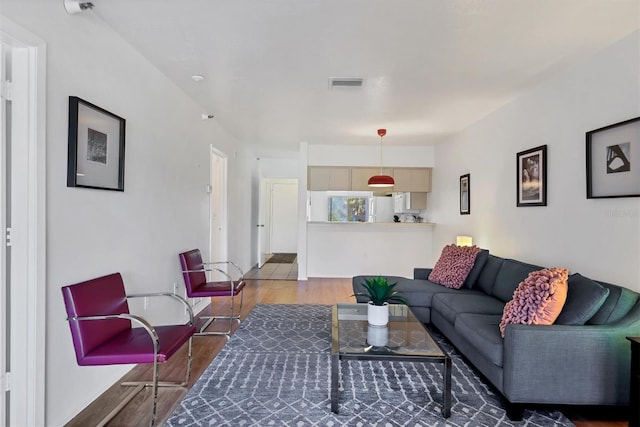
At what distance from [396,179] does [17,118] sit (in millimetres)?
5658

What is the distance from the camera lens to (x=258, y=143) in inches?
255

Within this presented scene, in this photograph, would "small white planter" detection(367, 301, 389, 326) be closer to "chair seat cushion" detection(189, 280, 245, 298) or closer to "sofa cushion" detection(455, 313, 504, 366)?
"sofa cushion" detection(455, 313, 504, 366)

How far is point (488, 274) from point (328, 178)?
3.51 meters

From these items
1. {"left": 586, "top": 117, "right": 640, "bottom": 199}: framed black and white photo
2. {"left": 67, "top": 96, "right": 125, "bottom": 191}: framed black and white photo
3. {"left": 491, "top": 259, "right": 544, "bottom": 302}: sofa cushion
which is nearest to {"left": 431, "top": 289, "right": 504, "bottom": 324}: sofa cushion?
{"left": 491, "top": 259, "right": 544, "bottom": 302}: sofa cushion

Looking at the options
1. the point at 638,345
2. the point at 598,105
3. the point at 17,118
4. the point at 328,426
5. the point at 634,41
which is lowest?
the point at 328,426

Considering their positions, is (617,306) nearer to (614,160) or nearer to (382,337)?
(614,160)

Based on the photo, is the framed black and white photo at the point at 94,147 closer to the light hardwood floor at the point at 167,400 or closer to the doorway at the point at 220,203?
the light hardwood floor at the point at 167,400

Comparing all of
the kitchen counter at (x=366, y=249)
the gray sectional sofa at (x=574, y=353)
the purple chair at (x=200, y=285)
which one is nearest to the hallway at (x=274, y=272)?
the kitchen counter at (x=366, y=249)

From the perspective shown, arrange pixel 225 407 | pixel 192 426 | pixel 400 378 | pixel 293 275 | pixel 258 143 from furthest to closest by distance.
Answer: pixel 293 275, pixel 258 143, pixel 400 378, pixel 225 407, pixel 192 426

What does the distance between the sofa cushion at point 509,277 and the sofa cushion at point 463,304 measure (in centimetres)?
8

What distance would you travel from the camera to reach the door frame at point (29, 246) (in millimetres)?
1799

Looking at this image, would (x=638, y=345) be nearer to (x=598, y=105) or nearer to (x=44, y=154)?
(x=598, y=105)

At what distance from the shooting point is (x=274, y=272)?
7348 millimetres

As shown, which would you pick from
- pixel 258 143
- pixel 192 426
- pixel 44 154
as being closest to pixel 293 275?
pixel 258 143
